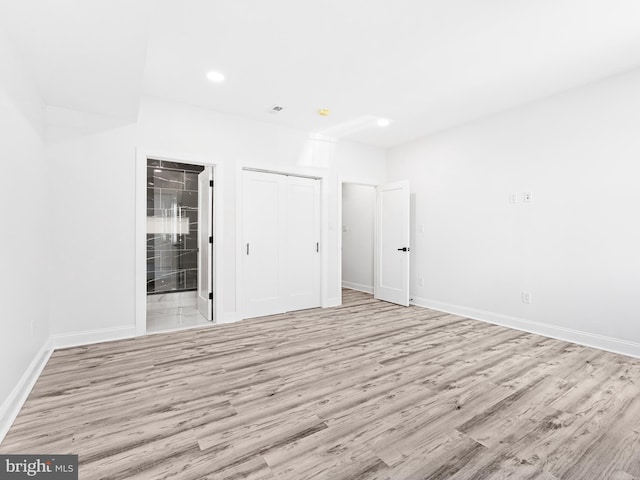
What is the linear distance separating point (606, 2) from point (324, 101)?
2.55 m

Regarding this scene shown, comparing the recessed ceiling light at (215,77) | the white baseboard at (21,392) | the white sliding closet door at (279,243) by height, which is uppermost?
the recessed ceiling light at (215,77)

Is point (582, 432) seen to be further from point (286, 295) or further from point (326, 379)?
point (286, 295)

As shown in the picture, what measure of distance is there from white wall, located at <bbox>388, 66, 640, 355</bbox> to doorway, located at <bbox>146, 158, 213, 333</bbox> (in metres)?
4.20

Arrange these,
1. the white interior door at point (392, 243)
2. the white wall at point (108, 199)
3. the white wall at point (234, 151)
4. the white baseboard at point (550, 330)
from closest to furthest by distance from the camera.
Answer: the white baseboard at point (550, 330), the white wall at point (108, 199), the white wall at point (234, 151), the white interior door at point (392, 243)

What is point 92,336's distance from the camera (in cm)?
344

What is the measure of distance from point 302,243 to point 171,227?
291 centimetres

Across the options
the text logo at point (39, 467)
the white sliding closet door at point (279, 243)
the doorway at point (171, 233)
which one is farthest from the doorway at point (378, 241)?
the text logo at point (39, 467)

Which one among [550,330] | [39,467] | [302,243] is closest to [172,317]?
[302,243]

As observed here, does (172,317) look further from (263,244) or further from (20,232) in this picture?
(20,232)

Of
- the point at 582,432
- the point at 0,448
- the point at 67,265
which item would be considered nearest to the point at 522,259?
the point at 582,432

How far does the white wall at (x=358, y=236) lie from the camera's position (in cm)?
659

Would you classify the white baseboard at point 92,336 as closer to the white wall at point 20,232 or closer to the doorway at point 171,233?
the white wall at point 20,232

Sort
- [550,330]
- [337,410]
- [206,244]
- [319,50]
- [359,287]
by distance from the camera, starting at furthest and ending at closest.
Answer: [359,287], [206,244], [550,330], [319,50], [337,410]

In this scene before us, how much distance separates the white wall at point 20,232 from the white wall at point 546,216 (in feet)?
15.7
